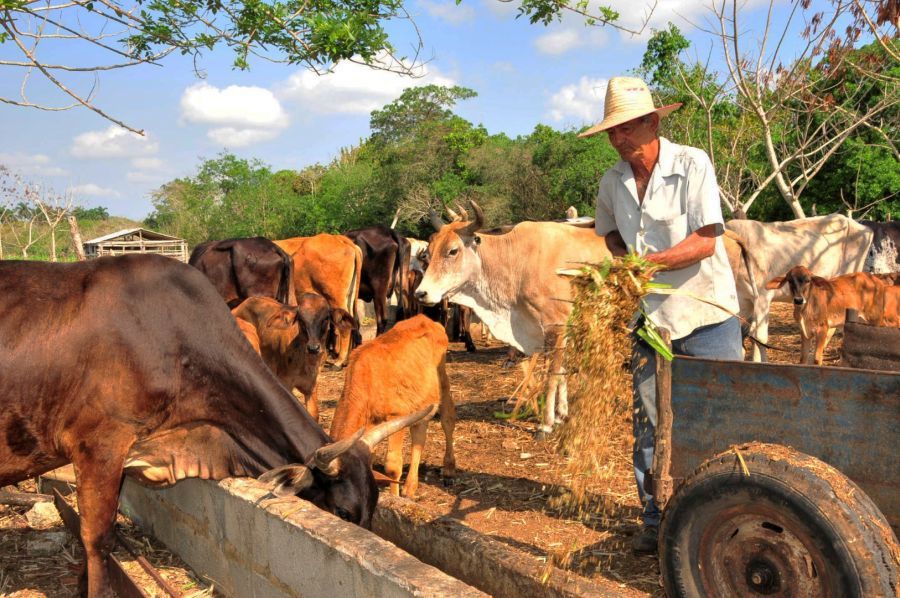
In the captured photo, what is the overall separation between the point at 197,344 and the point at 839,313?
8151 mm

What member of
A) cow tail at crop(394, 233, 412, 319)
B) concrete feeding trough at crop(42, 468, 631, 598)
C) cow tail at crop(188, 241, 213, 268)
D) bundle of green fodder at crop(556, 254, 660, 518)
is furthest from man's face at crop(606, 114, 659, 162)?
cow tail at crop(394, 233, 412, 319)

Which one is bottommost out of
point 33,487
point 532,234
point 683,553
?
point 33,487

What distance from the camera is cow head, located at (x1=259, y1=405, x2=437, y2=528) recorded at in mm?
3746

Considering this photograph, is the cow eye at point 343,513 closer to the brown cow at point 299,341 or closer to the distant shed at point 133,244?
the brown cow at point 299,341

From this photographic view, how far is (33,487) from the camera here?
5.98 meters

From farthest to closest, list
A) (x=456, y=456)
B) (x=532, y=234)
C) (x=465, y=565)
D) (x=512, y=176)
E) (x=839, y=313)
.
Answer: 1. (x=512, y=176)
2. (x=839, y=313)
3. (x=532, y=234)
4. (x=456, y=456)
5. (x=465, y=565)

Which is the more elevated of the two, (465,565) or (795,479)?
(795,479)

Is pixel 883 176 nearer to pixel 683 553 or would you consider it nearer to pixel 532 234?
pixel 532 234

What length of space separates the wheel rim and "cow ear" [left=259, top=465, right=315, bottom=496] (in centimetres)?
187

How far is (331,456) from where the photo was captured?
373 cm

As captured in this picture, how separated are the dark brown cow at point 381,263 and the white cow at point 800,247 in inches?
231

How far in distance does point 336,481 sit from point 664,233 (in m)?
2.14

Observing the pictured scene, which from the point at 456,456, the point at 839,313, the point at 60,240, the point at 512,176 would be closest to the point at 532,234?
the point at 456,456

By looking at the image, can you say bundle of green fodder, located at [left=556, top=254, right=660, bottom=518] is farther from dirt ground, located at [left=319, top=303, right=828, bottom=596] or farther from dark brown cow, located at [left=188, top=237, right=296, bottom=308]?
dark brown cow, located at [left=188, top=237, right=296, bottom=308]
